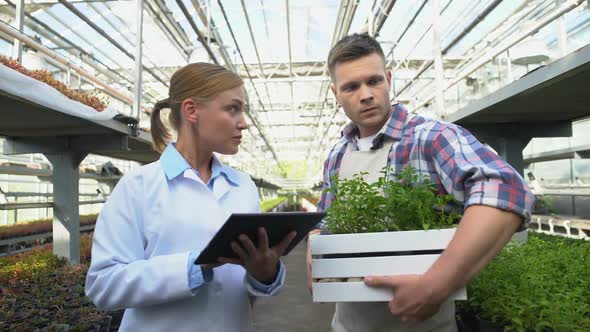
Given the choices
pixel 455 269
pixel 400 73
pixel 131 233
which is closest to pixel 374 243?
pixel 455 269

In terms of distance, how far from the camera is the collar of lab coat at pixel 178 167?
1475 mm

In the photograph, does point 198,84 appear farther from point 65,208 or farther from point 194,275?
point 65,208

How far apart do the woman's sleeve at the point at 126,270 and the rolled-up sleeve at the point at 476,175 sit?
2.52 feet

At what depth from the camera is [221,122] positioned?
5.02 ft

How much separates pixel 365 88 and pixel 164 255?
31.2 inches

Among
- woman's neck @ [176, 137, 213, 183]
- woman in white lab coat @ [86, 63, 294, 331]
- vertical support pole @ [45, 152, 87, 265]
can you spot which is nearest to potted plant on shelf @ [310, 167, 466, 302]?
woman in white lab coat @ [86, 63, 294, 331]

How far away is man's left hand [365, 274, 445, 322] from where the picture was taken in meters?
1.04

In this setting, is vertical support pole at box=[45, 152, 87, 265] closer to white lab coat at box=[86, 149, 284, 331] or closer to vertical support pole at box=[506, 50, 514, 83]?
white lab coat at box=[86, 149, 284, 331]

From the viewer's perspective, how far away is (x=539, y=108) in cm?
468

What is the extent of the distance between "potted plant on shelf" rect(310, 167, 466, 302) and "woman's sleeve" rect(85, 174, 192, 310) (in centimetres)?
40

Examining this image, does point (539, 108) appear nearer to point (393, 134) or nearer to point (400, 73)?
point (393, 134)

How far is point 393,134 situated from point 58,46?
34.4ft

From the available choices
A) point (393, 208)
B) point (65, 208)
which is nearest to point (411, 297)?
point (393, 208)

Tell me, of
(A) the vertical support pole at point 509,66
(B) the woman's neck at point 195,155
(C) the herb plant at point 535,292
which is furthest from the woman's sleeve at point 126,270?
(A) the vertical support pole at point 509,66
